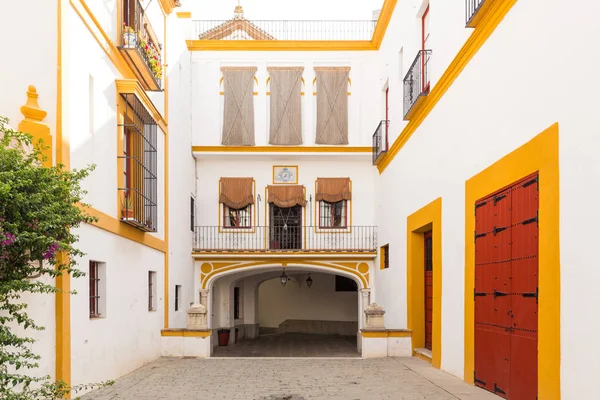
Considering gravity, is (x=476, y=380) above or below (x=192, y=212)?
below

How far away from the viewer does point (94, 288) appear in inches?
392

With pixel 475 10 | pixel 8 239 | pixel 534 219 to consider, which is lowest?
pixel 8 239

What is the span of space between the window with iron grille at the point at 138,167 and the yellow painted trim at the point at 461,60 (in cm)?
489

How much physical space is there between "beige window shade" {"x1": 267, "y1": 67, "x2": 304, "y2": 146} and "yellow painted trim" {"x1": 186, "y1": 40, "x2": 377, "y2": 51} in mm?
658

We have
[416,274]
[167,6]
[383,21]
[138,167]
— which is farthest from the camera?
[383,21]

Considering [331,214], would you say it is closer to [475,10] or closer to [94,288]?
[94,288]

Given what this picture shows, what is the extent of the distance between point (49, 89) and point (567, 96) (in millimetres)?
5570

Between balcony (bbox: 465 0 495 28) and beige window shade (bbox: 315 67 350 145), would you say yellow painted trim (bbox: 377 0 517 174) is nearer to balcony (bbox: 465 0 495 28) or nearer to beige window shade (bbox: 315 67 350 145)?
balcony (bbox: 465 0 495 28)

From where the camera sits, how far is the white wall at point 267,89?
1970cm

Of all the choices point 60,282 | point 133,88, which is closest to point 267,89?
point 133,88

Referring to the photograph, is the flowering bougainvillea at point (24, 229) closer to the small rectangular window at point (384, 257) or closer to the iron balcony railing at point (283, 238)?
the small rectangular window at point (384, 257)

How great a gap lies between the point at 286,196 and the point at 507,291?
12728mm

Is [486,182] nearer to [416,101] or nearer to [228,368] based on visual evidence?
[416,101]

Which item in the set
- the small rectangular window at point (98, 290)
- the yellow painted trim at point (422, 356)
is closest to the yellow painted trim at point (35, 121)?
the small rectangular window at point (98, 290)
